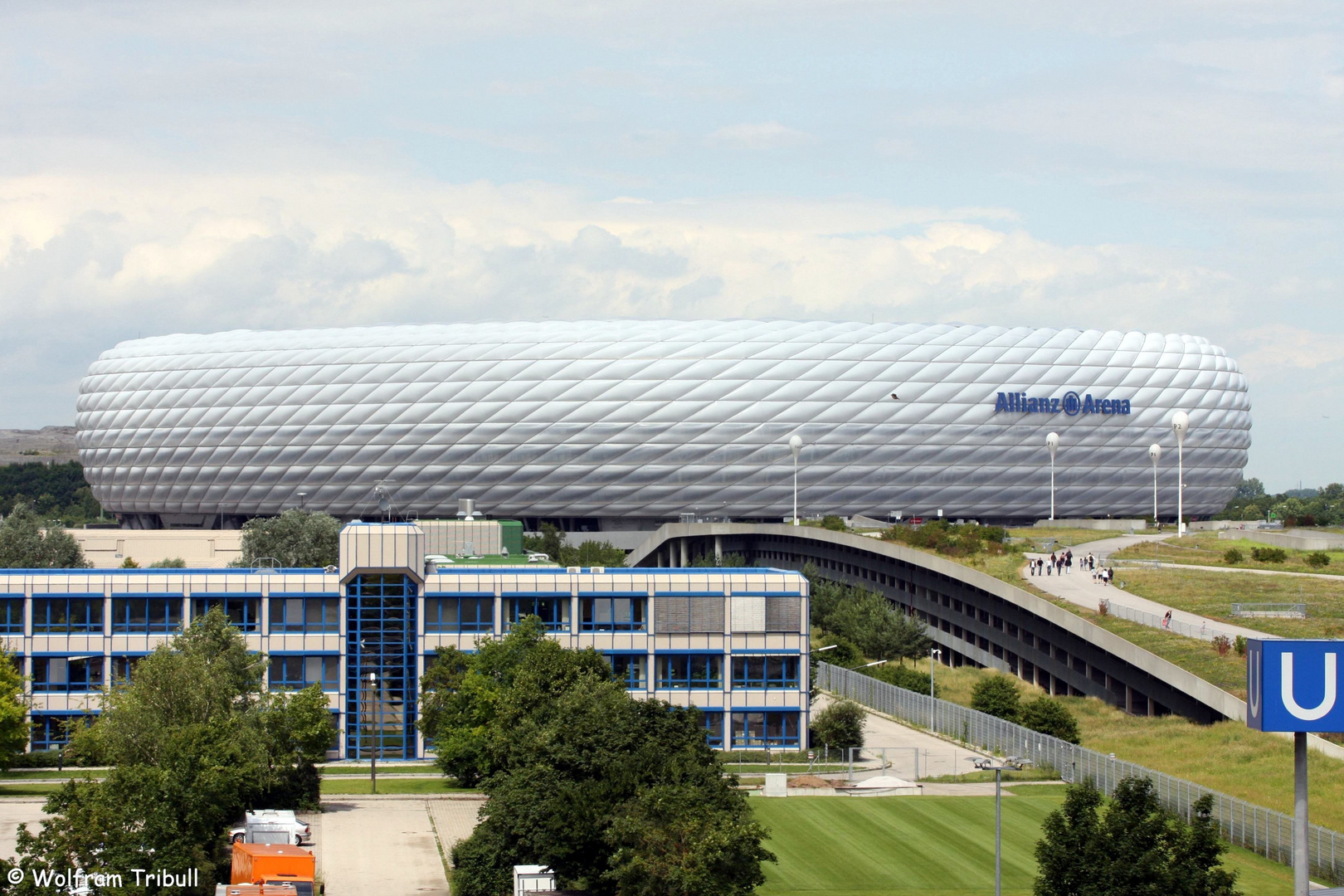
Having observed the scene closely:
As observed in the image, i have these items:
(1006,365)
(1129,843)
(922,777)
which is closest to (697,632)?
(922,777)

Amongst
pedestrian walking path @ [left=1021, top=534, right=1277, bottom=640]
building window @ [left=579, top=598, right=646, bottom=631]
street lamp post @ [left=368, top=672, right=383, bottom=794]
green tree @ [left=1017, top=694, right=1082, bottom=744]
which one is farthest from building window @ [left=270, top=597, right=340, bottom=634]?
pedestrian walking path @ [left=1021, top=534, right=1277, bottom=640]

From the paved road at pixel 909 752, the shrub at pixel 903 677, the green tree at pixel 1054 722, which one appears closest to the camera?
the paved road at pixel 909 752

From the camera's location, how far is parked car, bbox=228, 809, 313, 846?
37.3 m

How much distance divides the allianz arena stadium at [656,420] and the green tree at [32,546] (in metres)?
38.2

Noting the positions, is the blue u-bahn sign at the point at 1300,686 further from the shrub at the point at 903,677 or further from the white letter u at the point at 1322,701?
the shrub at the point at 903,677

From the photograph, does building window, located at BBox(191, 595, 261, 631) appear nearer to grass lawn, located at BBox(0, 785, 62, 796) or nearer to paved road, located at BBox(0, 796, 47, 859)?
grass lawn, located at BBox(0, 785, 62, 796)

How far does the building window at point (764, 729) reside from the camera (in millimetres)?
56812

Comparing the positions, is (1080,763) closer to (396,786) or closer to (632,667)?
(632,667)

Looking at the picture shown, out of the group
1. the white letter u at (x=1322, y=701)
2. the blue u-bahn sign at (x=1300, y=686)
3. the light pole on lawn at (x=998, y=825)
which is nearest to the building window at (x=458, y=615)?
the light pole on lawn at (x=998, y=825)

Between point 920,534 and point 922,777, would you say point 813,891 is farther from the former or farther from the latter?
point 920,534

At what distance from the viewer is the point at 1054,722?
Answer: 54969mm

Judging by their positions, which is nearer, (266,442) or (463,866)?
(463,866)

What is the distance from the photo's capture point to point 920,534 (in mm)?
90875

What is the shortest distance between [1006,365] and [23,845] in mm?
119868
